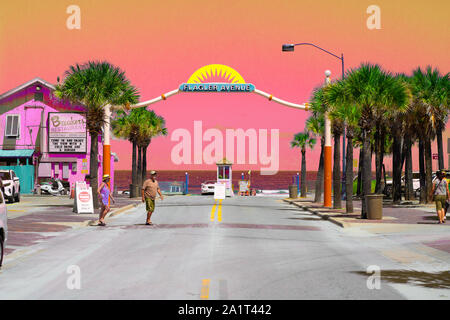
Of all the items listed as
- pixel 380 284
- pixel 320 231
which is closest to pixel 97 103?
pixel 320 231

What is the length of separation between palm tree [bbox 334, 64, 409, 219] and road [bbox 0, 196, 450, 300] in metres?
7.04

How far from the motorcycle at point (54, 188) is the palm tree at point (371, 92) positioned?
3600 cm

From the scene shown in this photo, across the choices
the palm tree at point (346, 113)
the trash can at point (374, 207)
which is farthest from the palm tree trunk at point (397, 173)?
the trash can at point (374, 207)

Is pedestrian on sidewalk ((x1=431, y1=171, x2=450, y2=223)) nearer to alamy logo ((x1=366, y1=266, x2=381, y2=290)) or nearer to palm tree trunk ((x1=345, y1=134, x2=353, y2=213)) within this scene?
palm tree trunk ((x1=345, y1=134, x2=353, y2=213))

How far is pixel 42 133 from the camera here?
62500mm

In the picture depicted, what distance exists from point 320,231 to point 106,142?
1732cm

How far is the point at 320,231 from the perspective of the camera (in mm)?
22844

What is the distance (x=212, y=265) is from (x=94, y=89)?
23.1 m

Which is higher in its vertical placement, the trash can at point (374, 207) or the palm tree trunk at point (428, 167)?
the palm tree trunk at point (428, 167)

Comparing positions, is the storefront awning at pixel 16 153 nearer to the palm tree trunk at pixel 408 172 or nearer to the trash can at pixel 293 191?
the trash can at pixel 293 191

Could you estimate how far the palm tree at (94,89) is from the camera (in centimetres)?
3525

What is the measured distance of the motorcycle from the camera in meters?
58.8

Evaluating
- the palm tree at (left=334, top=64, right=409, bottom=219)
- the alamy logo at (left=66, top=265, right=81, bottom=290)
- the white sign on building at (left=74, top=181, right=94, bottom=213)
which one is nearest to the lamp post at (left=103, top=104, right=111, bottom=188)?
the white sign on building at (left=74, top=181, right=94, bottom=213)
